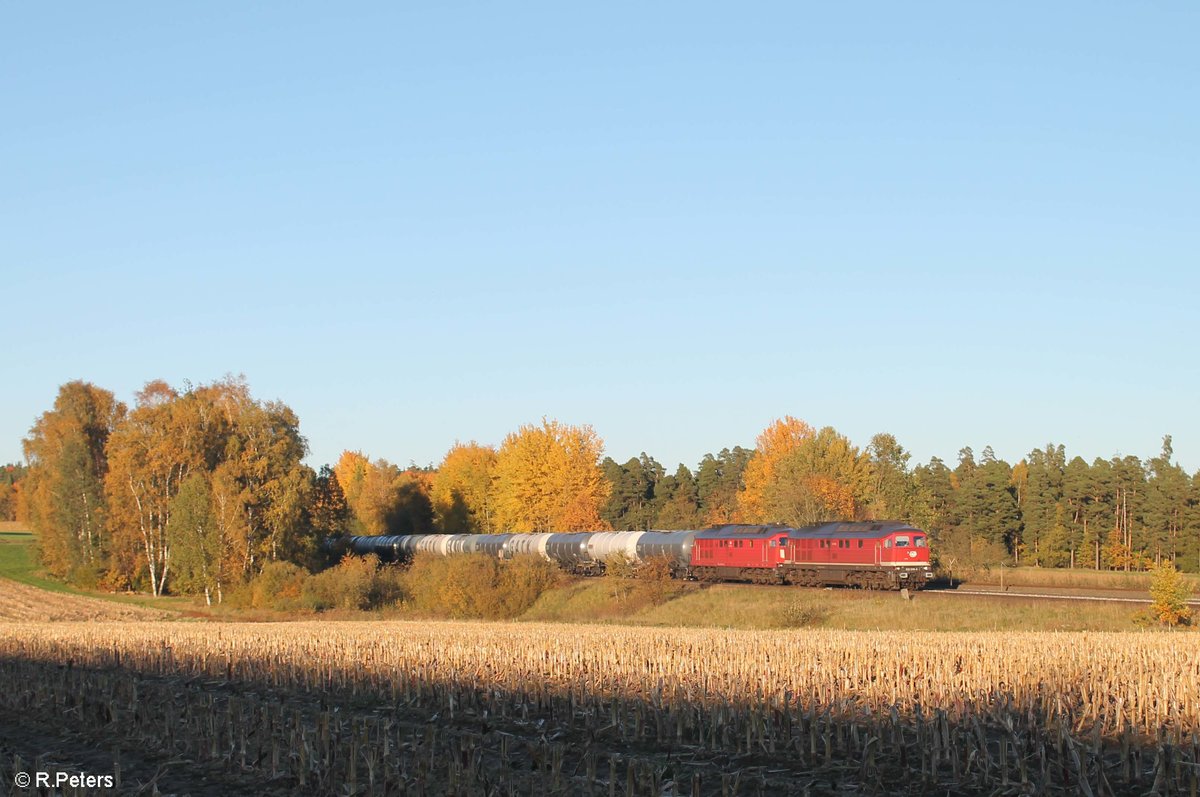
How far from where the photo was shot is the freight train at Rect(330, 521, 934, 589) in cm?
5644

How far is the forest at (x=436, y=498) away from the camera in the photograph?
260 feet

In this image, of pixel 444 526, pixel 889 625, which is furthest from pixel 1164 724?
pixel 444 526

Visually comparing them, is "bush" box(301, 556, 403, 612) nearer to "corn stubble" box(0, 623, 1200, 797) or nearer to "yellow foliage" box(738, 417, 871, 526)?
"yellow foliage" box(738, 417, 871, 526)

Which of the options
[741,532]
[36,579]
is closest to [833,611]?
[741,532]

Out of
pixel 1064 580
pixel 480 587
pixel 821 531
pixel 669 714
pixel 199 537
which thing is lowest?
pixel 480 587

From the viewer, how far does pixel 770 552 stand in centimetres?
6356

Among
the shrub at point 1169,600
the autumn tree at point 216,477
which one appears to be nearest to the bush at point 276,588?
the autumn tree at point 216,477

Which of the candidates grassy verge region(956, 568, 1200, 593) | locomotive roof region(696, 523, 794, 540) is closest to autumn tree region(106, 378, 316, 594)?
locomotive roof region(696, 523, 794, 540)

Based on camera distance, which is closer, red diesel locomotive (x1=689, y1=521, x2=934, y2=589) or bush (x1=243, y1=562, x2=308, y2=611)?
red diesel locomotive (x1=689, y1=521, x2=934, y2=589)

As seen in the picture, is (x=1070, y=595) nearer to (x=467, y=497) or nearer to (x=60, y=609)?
(x=60, y=609)

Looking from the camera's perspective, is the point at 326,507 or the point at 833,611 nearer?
the point at 833,611

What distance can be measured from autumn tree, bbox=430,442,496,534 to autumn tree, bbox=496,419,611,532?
11.7 meters

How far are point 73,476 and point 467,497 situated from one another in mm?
49139

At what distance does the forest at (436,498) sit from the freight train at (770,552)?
40.0 ft
